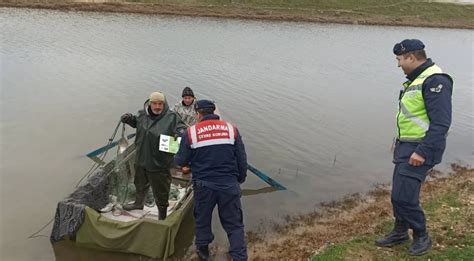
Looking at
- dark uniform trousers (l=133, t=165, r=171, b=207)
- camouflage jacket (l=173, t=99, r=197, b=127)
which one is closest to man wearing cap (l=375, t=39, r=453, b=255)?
dark uniform trousers (l=133, t=165, r=171, b=207)

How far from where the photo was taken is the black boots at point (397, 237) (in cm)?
603

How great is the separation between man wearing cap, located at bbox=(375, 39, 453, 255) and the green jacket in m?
3.32

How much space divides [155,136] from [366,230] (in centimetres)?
415

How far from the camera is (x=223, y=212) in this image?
5793 mm

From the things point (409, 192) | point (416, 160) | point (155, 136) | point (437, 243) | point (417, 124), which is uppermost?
point (417, 124)

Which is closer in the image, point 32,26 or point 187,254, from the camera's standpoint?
point 187,254

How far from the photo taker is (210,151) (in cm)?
549

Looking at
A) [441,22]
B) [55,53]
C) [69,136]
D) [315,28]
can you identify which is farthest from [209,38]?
[441,22]

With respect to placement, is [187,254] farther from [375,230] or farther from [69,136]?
[69,136]

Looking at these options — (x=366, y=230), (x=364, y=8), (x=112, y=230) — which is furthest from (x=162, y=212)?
(x=364, y=8)

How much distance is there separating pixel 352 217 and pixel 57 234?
5774mm

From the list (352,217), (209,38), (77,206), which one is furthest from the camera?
(209,38)

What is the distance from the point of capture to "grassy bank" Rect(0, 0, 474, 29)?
140ft

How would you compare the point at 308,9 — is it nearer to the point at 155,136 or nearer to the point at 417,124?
the point at 155,136
